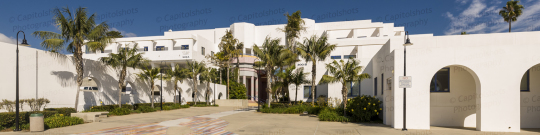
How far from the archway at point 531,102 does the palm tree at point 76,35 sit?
75.7 ft

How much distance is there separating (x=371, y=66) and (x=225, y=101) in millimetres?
22738

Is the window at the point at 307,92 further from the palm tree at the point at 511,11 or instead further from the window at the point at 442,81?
the palm tree at the point at 511,11

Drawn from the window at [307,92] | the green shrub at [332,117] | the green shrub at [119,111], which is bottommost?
the green shrub at [119,111]

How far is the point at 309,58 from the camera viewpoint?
2494cm

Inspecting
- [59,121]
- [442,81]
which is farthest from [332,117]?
[59,121]

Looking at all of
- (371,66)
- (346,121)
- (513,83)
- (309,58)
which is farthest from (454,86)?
(309,58)

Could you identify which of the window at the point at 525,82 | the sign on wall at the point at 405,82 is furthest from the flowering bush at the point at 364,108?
the window at the point at 525,82

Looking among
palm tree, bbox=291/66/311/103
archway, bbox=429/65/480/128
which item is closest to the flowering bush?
archway, bbox=429/65/480/128

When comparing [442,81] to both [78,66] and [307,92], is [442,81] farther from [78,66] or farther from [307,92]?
[78,66]

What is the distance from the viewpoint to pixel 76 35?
66.1 feet

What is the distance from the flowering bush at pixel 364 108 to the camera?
17.8m

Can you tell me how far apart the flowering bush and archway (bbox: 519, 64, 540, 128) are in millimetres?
6282

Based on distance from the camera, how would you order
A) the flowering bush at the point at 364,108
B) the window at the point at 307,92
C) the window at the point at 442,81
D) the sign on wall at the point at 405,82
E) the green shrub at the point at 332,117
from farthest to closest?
1. the window at the point at 307,92
2. the green shrub at the point at 332,117
3. the flowering bush at the point at 364,108
4. the window at the point at 442,81
5. the sign on wall at the point at 405,82

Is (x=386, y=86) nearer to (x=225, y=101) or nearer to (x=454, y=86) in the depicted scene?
(x=454, y=86)
